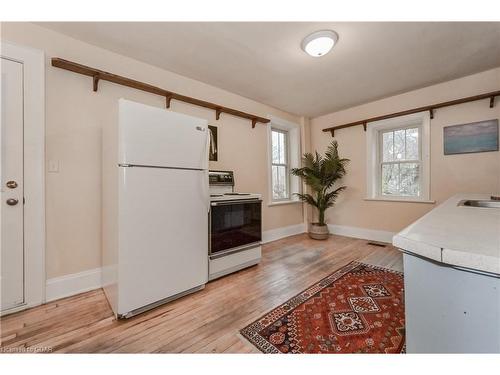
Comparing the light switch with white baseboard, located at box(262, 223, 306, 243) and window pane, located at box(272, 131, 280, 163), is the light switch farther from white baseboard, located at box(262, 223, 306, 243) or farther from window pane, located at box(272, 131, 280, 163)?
window pane, located at box(272, 131, 280, 163)

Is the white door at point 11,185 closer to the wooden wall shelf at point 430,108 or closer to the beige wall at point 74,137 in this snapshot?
the beige wall at point 74,137

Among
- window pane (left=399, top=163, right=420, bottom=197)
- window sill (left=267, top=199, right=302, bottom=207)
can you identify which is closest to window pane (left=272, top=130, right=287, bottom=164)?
window sill (left=267, top=199, right=302, bottom=207)

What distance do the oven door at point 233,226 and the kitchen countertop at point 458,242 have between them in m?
1.67

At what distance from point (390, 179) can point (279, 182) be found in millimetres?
1878

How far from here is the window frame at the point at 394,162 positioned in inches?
123

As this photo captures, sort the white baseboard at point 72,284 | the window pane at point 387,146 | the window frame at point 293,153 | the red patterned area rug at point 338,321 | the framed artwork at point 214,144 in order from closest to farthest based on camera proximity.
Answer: the red patterned area rug at point 338,321, the white baseboard at point 72,284, the framed artwork at point 214,144, the window pane at point 387,146, the window frame at point 293,153

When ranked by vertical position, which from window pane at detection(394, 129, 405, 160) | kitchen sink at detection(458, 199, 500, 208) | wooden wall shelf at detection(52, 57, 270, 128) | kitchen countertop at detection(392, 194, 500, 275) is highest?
wooden wall shelf at detection(52, 57, 270, 128)

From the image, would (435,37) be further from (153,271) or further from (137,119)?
(153,271)

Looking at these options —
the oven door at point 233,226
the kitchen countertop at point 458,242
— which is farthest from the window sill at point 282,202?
the kitchen countertop at point 458,242

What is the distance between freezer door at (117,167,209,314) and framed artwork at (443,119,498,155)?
10.9 ft

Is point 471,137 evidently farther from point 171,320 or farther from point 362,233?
point 171,320

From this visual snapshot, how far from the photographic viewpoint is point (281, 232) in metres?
3.88

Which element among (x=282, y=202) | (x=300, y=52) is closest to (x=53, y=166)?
(x=300, y=52)

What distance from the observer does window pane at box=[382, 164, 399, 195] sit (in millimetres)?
3551
